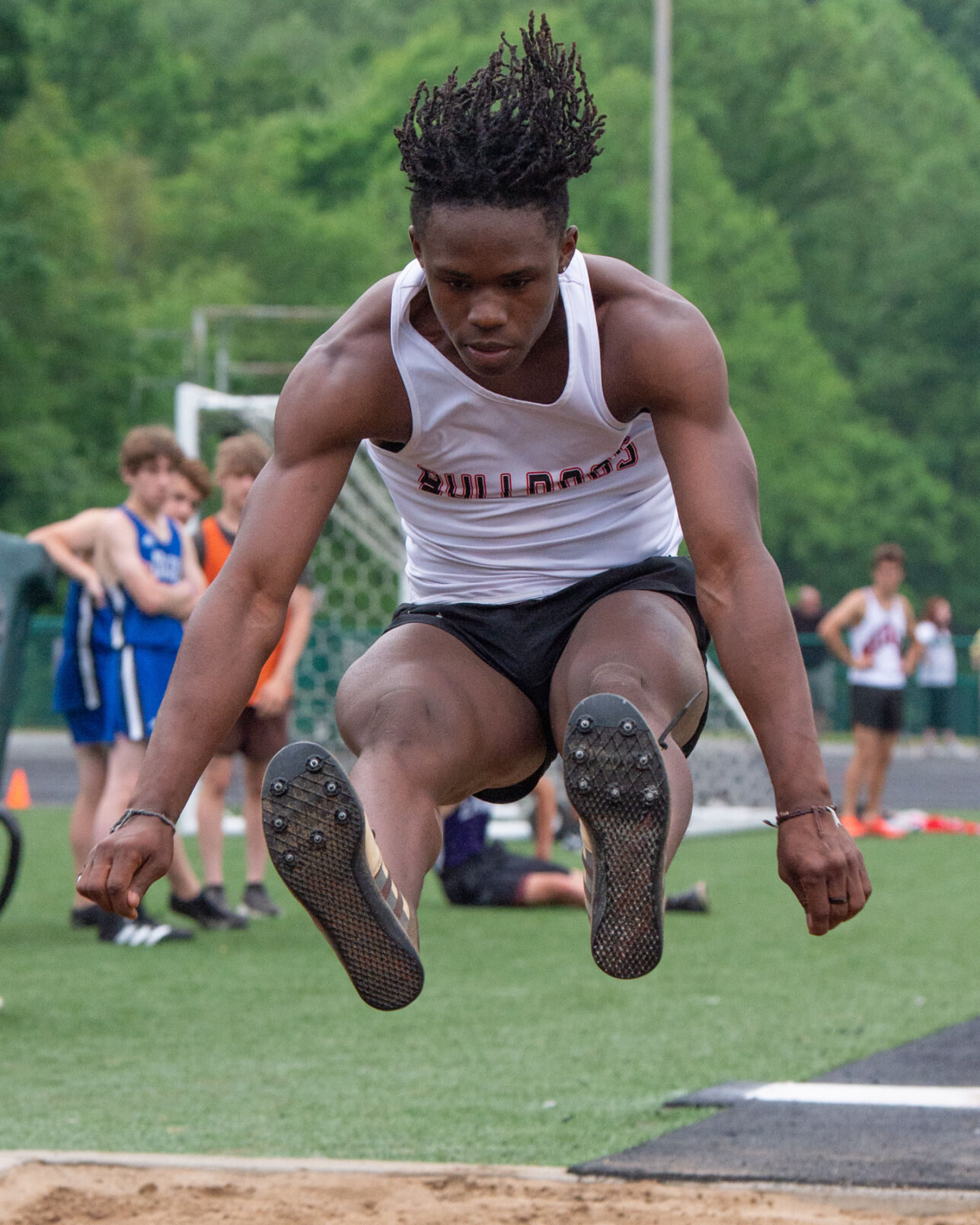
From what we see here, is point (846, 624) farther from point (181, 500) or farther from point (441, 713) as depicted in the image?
point (441, 713)

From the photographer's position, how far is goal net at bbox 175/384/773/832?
13086mm

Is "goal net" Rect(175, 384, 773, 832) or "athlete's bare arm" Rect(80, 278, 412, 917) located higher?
"athlete's bare arm" Rect(80, 278, 412, 917)

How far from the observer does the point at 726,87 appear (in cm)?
4966

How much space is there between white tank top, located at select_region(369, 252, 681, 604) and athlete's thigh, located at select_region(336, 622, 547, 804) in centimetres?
19

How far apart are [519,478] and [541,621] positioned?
32 centimetres

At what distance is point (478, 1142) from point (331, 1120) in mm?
460

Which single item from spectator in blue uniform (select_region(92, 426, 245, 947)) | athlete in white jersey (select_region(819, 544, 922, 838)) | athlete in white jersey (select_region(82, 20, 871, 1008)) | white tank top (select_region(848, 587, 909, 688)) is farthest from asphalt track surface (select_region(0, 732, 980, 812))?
athlete in white jersey (select_region(82, 20, 871, 1008))

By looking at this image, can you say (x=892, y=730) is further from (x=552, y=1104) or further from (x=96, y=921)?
(x=552, y=1104)

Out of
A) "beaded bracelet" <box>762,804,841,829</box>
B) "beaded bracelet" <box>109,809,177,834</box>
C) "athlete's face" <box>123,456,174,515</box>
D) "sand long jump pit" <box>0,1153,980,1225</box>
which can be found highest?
"beaded bracelet" <box>762,804,841,829</box>

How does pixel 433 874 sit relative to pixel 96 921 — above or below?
below

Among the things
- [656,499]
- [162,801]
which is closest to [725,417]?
[656,499]

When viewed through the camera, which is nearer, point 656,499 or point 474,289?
point 474,289

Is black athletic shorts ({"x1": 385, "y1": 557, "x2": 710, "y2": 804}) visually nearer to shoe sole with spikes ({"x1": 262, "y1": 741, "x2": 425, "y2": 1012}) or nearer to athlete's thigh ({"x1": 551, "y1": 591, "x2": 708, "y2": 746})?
athlete's thigh ({"x1": 551, "y1": 591, "x2": 708, "y2": 746})

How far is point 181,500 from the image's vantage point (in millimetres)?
8477
